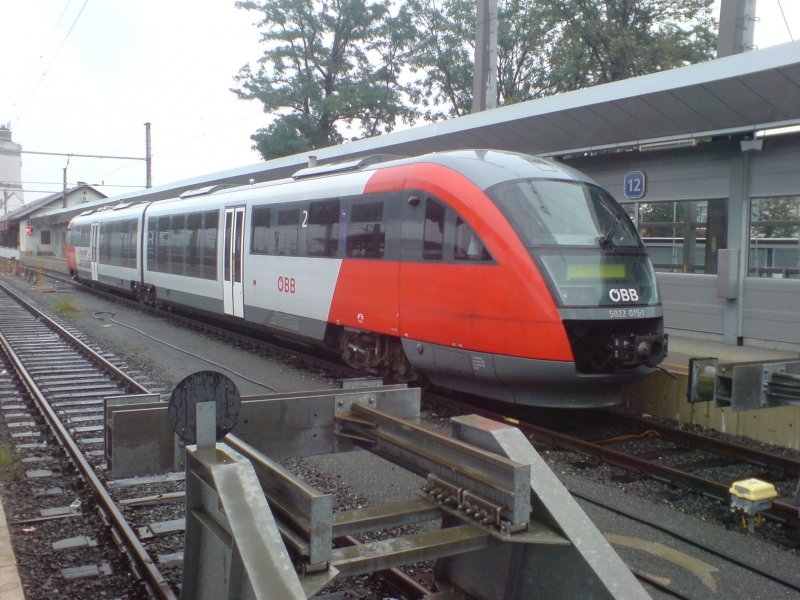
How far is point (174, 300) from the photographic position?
16625mm

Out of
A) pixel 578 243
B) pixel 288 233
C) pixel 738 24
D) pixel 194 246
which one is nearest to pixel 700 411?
pixel 578 243

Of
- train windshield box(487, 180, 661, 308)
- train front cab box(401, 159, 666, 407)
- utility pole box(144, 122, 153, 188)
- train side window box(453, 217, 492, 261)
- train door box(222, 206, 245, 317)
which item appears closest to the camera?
train front cab box(401, 159, 666, 407)

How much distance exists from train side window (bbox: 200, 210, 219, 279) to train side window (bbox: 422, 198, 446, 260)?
6.60m

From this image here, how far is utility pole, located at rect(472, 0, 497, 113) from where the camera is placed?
14.4 m

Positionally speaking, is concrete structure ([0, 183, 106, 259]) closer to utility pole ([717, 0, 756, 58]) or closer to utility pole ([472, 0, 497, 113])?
utility pole ([472, 0, 497, 113])

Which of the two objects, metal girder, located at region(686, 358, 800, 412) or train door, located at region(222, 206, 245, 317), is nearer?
metal girder, located at region(686, 358, 800, 412)

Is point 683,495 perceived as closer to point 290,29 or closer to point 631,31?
point 631,31

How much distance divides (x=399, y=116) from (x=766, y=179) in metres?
30.3

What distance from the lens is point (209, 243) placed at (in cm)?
1415

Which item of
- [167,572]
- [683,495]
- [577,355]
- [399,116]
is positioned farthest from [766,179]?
[399,116]

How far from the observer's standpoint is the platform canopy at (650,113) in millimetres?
9609

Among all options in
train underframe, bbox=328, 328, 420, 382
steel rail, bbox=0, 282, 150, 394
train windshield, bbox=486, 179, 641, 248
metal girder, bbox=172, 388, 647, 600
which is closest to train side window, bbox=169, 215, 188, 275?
steel rail, bbox=0, 282, 150, 394

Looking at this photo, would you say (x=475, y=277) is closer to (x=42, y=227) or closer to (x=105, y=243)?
(x=105, y=243)

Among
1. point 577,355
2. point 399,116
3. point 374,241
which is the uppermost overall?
point 399,116
